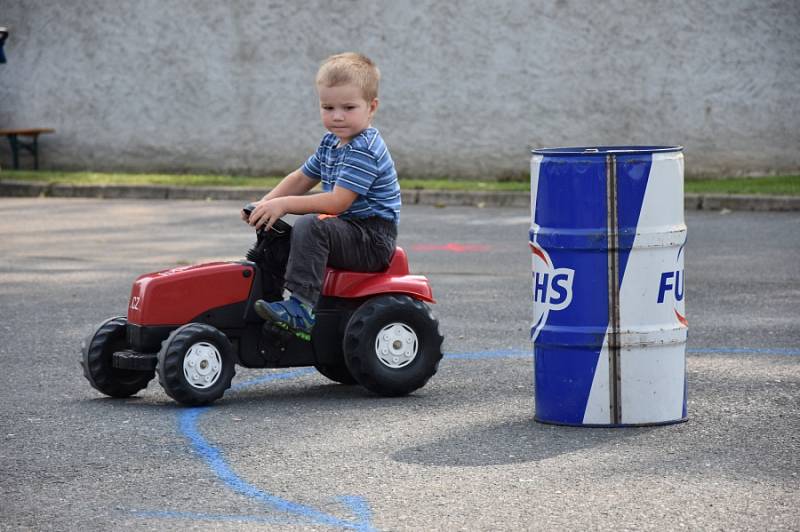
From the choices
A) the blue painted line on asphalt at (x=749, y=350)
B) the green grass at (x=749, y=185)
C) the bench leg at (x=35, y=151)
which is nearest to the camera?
the blue painted line on asphalt at (x=749, y=350)

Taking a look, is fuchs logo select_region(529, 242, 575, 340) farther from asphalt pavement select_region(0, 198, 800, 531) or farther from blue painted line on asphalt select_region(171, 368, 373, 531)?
blue painted line on asphalt select_region(171, 368, 373, 531)

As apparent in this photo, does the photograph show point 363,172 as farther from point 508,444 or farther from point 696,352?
point 696,352

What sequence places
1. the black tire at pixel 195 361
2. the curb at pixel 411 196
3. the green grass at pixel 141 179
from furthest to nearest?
the green grass at pixel 141 179 → the curb at pixel 411 196 → the black tire at pixel 195 361

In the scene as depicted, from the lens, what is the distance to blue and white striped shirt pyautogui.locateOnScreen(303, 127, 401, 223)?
6.05 metres

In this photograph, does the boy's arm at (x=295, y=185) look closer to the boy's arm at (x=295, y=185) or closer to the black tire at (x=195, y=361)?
Result: the boy's arm at (x=295, y=185)

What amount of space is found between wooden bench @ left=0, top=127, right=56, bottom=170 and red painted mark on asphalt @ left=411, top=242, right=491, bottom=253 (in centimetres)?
969

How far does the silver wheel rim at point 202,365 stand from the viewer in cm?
584

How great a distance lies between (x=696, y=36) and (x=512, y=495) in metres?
14.9

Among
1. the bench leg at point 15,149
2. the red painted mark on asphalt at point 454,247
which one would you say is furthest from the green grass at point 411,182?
the red painted mark on asphalt at point 454,247

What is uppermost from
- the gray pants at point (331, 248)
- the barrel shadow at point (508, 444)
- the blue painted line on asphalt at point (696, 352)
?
the gray pants at point (331, 248)

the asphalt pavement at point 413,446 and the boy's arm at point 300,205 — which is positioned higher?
the boy's arm at point 300,205

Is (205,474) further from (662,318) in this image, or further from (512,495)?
(662,318)

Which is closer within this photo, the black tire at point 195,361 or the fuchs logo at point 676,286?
the fuchs logo at point 676,286

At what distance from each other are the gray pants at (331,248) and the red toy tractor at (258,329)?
0.23 ft
